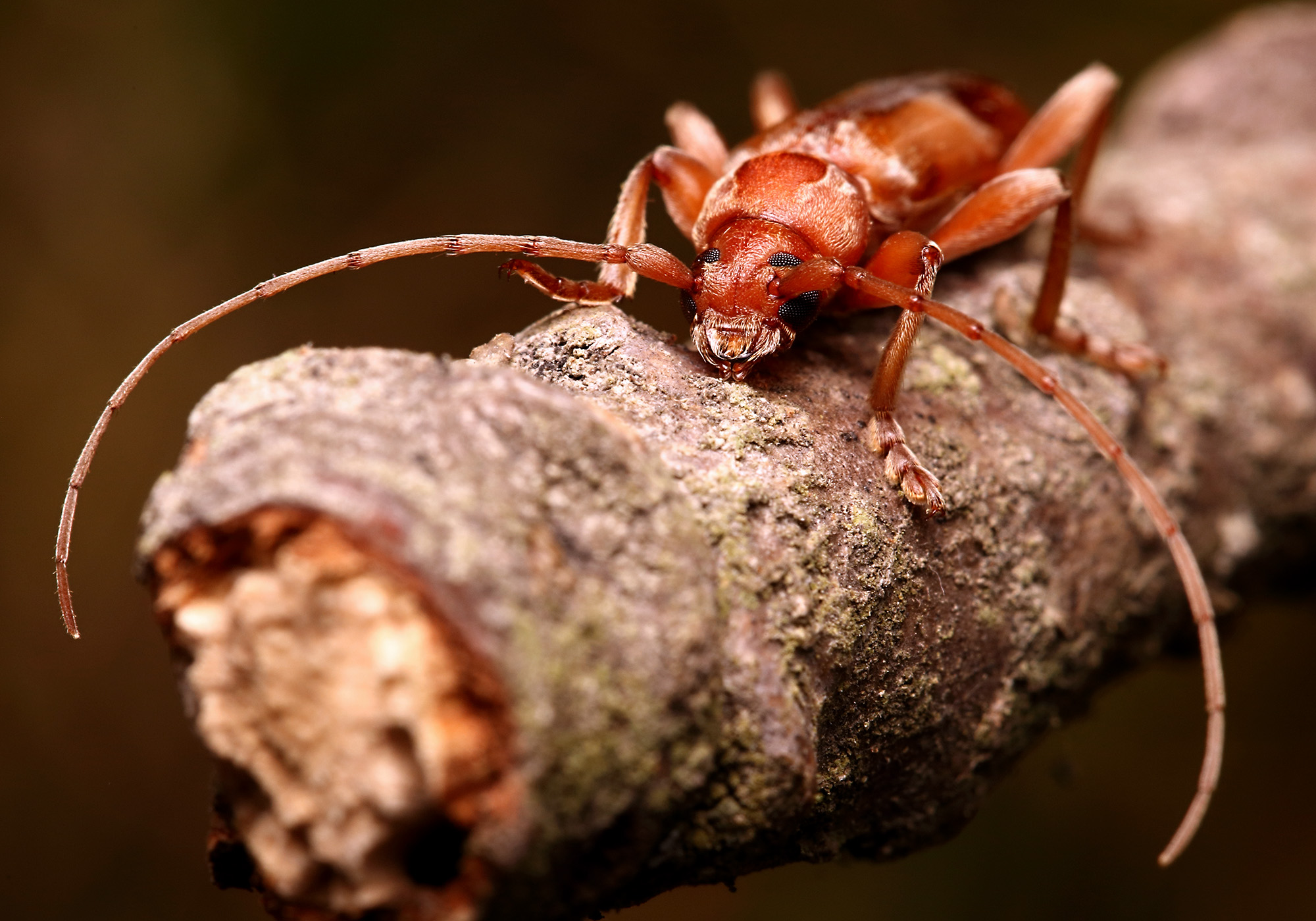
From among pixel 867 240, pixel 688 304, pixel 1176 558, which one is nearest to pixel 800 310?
pixel 688 304

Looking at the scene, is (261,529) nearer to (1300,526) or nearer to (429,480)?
(429,480)

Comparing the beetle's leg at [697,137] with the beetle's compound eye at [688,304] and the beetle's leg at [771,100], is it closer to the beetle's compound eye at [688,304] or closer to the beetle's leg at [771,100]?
the beetle's leg at [771,100]

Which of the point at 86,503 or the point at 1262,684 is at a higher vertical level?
the point at 86,503

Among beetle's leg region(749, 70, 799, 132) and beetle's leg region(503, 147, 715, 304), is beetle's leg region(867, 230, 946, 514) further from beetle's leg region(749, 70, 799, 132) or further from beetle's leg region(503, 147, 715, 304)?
beetle's leg region(749, 70, 799, 132)

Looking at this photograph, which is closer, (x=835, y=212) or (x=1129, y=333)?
(x=835, y=212)

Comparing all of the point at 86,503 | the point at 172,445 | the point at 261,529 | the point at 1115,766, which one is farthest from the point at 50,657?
the point at 1115,766

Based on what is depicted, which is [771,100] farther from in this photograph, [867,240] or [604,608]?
[604,608]

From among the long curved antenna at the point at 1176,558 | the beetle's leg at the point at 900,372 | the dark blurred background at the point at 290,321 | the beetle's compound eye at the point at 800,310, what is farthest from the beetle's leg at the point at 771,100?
the long curved antenna at the point at 1176,558

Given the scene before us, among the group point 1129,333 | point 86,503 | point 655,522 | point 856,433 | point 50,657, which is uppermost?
point 655,522
